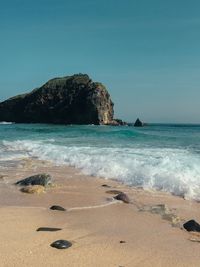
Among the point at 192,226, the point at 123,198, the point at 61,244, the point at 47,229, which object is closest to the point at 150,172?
the point at 123,198

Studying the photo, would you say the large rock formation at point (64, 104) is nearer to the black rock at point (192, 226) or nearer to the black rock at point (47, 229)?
the black rock at point (192, 226)

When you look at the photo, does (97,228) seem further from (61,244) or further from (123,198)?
(123,198)

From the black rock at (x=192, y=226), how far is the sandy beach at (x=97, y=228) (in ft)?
0.33

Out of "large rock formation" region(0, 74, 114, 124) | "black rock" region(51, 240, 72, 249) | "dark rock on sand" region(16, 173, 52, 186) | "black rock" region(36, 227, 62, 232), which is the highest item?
"large rock formation" region(0, 74, 114, 124)

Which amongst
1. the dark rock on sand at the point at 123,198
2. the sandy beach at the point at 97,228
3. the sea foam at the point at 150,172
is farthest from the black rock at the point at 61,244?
the sea foam at the point at 150,172

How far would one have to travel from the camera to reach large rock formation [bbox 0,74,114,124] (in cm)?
10924

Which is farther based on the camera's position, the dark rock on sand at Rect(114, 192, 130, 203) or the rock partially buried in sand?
the rock partially buried in sand

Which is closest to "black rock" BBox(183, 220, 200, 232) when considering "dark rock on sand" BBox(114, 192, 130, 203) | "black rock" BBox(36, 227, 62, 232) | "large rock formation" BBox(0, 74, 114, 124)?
"black rock" BBox(36, 227, 62, 232)

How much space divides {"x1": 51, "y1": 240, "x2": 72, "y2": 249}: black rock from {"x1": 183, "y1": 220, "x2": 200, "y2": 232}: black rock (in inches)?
73.8

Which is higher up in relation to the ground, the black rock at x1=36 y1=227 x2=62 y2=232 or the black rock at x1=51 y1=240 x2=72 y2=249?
the black rock at x1=51 y1=240 x2=72 y2=249

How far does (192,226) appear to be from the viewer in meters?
6.12

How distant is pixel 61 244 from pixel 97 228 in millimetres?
1021

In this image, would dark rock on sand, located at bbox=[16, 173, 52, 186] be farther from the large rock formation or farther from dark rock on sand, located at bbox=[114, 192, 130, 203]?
the large rock formation

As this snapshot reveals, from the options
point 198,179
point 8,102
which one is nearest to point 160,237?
point 198,179
